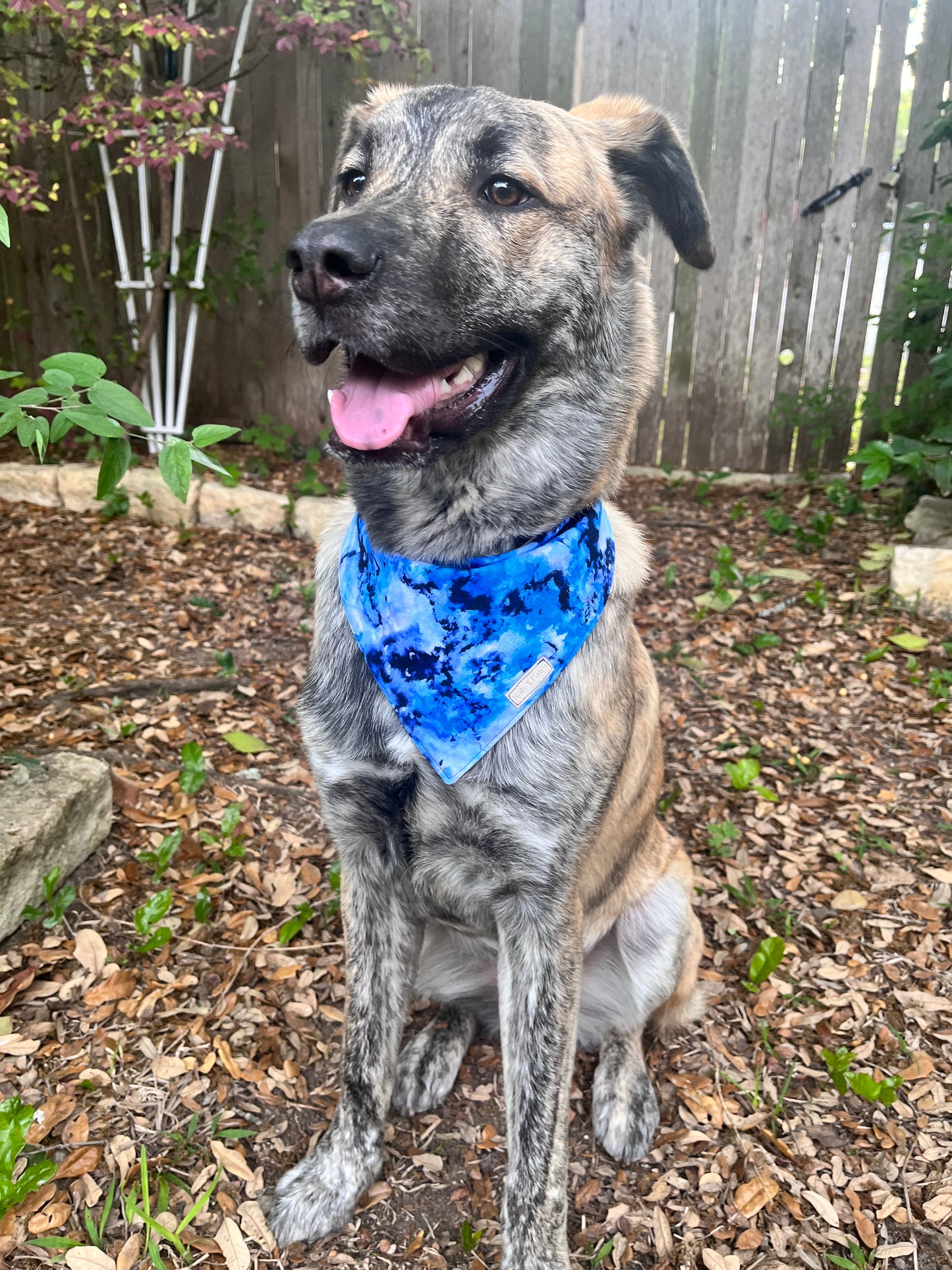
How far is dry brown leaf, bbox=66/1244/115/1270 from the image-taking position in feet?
5.26

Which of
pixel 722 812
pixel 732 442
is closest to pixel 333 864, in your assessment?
pixel 722 812

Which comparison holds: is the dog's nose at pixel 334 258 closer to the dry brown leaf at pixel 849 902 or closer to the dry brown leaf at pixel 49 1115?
the dry brown leaf at pixel 49 1115

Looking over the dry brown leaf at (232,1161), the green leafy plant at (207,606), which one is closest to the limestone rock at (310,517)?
the green leafy plant at (207,606)

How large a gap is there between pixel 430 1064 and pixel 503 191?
1.92 metres

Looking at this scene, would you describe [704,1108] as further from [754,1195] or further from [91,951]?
[91,951]

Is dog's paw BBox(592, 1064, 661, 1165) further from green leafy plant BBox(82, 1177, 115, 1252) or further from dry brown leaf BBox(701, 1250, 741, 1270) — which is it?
green leafy plant BBox(82, 1177, 115, 1252)

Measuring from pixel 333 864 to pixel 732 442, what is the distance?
14.5 ft

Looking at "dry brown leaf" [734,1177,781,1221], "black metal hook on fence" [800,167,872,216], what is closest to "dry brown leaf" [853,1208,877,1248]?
"dry brown leaf" [734,1177,781,1221]

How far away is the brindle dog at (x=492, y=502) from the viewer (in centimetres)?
156

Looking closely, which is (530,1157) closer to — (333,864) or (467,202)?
(333,864)

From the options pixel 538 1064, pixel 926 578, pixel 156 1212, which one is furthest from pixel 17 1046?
pixel 926 578

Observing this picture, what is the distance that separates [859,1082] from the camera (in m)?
2.04

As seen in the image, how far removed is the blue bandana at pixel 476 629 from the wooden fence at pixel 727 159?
11.4 feet

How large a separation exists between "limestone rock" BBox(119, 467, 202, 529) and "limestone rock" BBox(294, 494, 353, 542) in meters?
0.56
